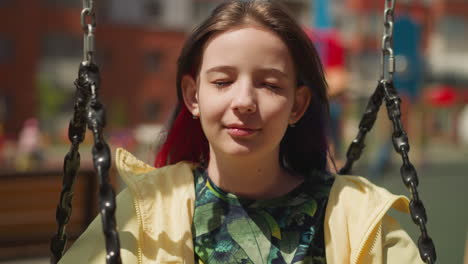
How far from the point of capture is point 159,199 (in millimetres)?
1606

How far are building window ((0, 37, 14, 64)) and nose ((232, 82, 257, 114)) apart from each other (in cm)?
2444

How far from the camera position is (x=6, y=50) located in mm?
24516

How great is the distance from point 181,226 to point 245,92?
1.18 ft

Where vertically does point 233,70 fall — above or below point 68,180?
above

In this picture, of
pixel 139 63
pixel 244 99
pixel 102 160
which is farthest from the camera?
pixel 139 63

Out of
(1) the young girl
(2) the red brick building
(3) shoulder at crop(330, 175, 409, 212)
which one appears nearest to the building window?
(2) the red brick building

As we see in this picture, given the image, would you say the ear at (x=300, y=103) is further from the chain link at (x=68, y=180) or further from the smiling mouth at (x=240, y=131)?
the chain link at (x=68, y=180)

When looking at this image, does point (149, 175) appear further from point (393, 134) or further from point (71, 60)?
Answer: point (71, 60)

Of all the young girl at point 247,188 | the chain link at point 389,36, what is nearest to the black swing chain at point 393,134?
the chain link at point 389,36

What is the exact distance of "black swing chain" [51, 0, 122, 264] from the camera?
128cm

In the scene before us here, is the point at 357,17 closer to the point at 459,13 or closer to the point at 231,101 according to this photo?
the point at 459,13

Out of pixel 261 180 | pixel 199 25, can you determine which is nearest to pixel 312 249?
pixel 261 180

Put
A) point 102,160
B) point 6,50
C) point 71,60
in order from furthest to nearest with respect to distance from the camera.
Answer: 1. point 71,60
2. point 6,50
3. point 102,160

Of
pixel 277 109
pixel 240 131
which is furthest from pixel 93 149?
pixel 277 109
